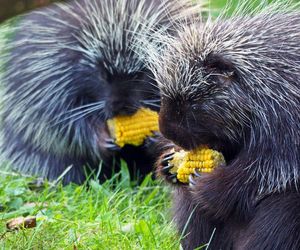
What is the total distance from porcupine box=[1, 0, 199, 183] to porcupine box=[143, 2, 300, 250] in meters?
1.47

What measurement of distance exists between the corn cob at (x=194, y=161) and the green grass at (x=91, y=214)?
0.35 meters

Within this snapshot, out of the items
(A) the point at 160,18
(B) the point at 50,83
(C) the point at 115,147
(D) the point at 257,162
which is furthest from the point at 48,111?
(D) the point at 257,162

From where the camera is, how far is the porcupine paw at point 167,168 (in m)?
4.88

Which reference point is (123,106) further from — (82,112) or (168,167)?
(168,167)

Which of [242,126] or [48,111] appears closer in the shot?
[242,126]

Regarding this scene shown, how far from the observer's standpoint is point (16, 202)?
5.42m

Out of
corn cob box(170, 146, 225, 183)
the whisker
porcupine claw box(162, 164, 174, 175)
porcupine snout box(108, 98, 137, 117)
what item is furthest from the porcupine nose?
Result: the whisker

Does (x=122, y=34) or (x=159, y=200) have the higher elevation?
(x=122, y=34)

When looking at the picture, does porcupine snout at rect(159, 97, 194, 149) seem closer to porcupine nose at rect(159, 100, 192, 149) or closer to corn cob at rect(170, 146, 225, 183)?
porcupine nose at rect(159, 100, 192, 149)

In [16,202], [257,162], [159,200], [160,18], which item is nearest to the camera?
[257,162]

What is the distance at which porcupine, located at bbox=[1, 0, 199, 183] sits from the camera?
6.22m

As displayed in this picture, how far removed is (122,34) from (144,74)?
1.12 ft

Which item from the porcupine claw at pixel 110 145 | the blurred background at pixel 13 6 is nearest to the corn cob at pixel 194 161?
the porcupine claw at pixel 110 145

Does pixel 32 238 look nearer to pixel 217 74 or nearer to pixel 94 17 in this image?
pixel 217 74
